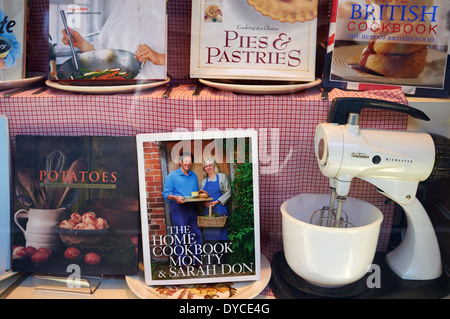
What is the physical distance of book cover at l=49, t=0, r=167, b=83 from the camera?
42.0 inches

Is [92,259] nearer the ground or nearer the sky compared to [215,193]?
nearer the ground

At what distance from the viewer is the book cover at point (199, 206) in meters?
1.05

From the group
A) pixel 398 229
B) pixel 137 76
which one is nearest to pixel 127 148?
pixel 137 76

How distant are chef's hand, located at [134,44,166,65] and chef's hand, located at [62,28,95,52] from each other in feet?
0.40

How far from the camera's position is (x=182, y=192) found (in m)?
1.06

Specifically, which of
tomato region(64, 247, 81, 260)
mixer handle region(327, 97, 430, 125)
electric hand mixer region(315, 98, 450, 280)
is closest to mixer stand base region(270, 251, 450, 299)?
electric hand mixer region(315, 98, 450, 280)

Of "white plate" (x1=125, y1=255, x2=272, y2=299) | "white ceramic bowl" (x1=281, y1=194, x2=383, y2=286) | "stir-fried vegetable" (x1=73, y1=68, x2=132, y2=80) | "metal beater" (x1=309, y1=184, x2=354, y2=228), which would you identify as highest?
"stir-fried vegetable" (x1=73, y1=68, x2=132, y2=80)

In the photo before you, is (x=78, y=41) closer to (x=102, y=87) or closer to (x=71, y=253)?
(x=102, y=87)

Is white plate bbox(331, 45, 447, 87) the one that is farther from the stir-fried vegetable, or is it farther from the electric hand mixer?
the stir-fried vegetable

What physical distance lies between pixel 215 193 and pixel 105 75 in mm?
421

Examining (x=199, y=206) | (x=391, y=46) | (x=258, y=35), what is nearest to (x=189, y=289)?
(x=199, y=206)

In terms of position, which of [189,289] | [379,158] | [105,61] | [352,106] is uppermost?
[105,61]

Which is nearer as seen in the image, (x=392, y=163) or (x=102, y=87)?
(x=392, y=163)
